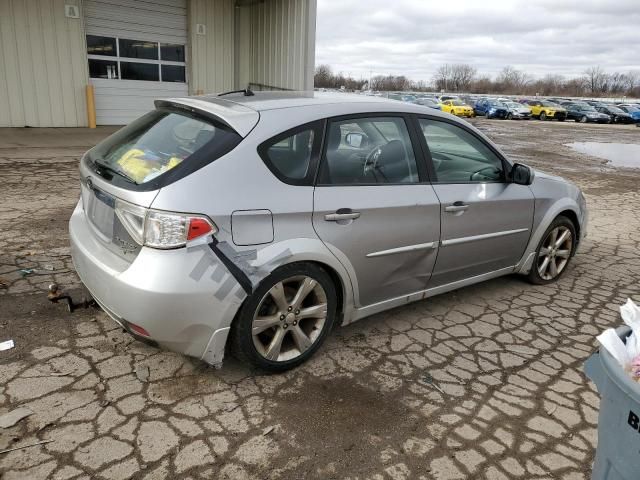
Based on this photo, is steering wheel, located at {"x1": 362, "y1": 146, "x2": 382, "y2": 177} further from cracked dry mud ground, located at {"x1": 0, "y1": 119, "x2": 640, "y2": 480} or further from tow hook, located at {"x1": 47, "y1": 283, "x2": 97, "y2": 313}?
tow hook, located at {"x1": 47, "y1": 283, "x2": 97, "y2": 313}

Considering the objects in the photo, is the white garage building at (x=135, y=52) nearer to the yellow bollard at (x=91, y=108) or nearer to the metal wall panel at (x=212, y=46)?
the metal wall panel at (x=212, y=46)

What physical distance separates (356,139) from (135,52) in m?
11.9

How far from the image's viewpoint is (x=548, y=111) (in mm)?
40281

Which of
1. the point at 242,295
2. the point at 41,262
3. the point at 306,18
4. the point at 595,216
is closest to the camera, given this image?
the point at 242,295

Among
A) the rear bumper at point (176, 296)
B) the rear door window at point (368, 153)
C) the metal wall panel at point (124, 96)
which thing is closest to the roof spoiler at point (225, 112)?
the rear door window at point (368, 153)

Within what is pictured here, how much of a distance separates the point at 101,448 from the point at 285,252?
1.27 meters

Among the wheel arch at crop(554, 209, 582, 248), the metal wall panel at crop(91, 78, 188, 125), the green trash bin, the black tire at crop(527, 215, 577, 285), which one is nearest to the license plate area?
the green trash bin

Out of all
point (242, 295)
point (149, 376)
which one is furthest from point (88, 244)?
point (242, 295)

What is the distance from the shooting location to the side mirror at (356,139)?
314cm

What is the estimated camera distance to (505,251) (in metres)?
4.09

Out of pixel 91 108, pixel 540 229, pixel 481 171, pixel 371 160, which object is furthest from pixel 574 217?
pixel 91 108

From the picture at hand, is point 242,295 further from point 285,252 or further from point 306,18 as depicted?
point 306,18

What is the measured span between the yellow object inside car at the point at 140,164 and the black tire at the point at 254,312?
791mm

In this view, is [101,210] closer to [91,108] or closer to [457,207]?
[457,207]
